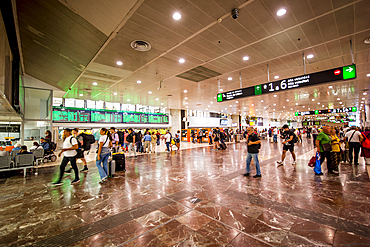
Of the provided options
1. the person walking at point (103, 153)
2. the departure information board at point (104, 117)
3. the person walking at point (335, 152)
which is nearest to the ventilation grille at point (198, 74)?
the person walking at point (103, 153)

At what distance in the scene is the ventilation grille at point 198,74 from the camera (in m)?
Result: 8.70

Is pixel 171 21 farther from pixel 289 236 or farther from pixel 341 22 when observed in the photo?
pixel 289 236

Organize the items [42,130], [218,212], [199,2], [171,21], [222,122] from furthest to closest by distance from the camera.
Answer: [222,122], [42,130], [171,21], [199,2], [218,212]

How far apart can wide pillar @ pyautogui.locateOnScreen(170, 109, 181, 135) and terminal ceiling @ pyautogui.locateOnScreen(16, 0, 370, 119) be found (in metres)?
16.0

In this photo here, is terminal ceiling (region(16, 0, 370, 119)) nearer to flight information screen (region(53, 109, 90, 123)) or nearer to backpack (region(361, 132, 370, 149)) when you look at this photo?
backpack (region(361, 132, 370, 149))

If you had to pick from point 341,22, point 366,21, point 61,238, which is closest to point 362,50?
point 366,21

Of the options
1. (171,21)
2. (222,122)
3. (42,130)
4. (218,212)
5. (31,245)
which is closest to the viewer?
(31,245)

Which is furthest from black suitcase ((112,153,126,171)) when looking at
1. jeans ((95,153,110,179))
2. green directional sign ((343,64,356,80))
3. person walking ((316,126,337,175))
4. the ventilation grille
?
green directional sign ((343,64,356,80))

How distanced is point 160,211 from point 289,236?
7.21 ft

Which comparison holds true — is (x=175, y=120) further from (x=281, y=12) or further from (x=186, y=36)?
(x=281, y=12)

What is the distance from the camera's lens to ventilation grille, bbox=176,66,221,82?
8703mm

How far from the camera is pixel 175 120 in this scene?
2530cm

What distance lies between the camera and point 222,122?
115ft

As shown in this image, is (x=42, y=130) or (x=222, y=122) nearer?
(x=42, y=130)
